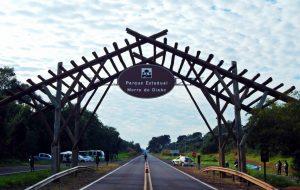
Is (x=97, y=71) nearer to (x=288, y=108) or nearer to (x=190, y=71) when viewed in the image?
(x=190, y=71)

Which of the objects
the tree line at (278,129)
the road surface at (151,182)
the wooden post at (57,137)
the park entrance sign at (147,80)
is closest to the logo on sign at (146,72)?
the park entrance sign at (147,80)

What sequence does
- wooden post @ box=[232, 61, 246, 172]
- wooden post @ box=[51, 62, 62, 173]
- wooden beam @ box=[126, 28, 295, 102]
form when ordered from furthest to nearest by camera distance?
1. wooden post @ box=[232, 61, 246, 172]
2. wooden post @ box=[51, 62, 62, 173]
3. wooden beam @ box=[126, 28, 295, 102]

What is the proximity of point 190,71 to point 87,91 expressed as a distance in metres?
6.51

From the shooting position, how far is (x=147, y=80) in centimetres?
3006

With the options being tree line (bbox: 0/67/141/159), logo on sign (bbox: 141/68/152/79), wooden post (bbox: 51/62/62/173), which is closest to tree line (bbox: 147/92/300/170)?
logo on sign (bbox: 141/68/152/79)

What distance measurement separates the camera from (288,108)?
21078mm

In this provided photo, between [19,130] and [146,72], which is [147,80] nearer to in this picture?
[146,72]

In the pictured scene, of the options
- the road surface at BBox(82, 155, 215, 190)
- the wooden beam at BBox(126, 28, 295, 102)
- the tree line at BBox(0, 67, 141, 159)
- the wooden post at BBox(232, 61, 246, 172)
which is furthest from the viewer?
the tree line at BBox(0, 67, 141, 159)

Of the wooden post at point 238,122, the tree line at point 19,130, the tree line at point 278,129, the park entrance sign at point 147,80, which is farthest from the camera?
the tree line at point 19,130

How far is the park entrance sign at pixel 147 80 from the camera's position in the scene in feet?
98.3

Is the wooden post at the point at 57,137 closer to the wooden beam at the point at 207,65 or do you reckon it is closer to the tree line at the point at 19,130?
the wooden beam at the point at 207,65

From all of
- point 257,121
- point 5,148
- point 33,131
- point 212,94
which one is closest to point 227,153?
point 33,131

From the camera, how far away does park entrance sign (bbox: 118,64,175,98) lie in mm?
29969

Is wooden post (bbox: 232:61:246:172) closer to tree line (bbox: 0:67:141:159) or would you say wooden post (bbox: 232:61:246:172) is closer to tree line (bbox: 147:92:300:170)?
tree line (bbox: 147:92:300:170)
